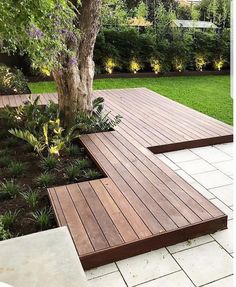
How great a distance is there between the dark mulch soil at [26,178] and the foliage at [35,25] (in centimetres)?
118

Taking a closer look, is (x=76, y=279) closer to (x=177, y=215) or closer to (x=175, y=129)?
(x=177, y=215)

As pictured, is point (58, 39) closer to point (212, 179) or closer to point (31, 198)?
point (31, 198)

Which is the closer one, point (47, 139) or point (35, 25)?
point (35, 25)

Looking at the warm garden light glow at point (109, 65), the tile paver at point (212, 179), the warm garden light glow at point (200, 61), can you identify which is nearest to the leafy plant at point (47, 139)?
the tile paver at point (212, 179)

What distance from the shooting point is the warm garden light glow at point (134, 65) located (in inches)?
340

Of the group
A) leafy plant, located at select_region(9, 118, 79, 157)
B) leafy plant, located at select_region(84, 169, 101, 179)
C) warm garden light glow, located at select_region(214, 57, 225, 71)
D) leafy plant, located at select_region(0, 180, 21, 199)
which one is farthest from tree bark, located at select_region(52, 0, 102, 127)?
warm garden light glow, located at select_region(214, 57, 225, 71)

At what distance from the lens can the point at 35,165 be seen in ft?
11.2

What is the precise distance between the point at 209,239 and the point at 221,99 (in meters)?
4.54

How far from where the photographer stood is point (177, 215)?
2.43 m

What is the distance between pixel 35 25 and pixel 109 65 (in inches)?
269

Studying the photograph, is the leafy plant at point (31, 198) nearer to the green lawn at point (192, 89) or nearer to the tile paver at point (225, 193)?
the tile paver at point (225, 193)

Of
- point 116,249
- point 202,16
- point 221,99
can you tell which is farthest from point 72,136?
point 202,16

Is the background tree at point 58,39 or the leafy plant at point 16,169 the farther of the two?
the leafy plant at point 16,169

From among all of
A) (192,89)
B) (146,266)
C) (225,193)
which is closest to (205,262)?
(146,266)
